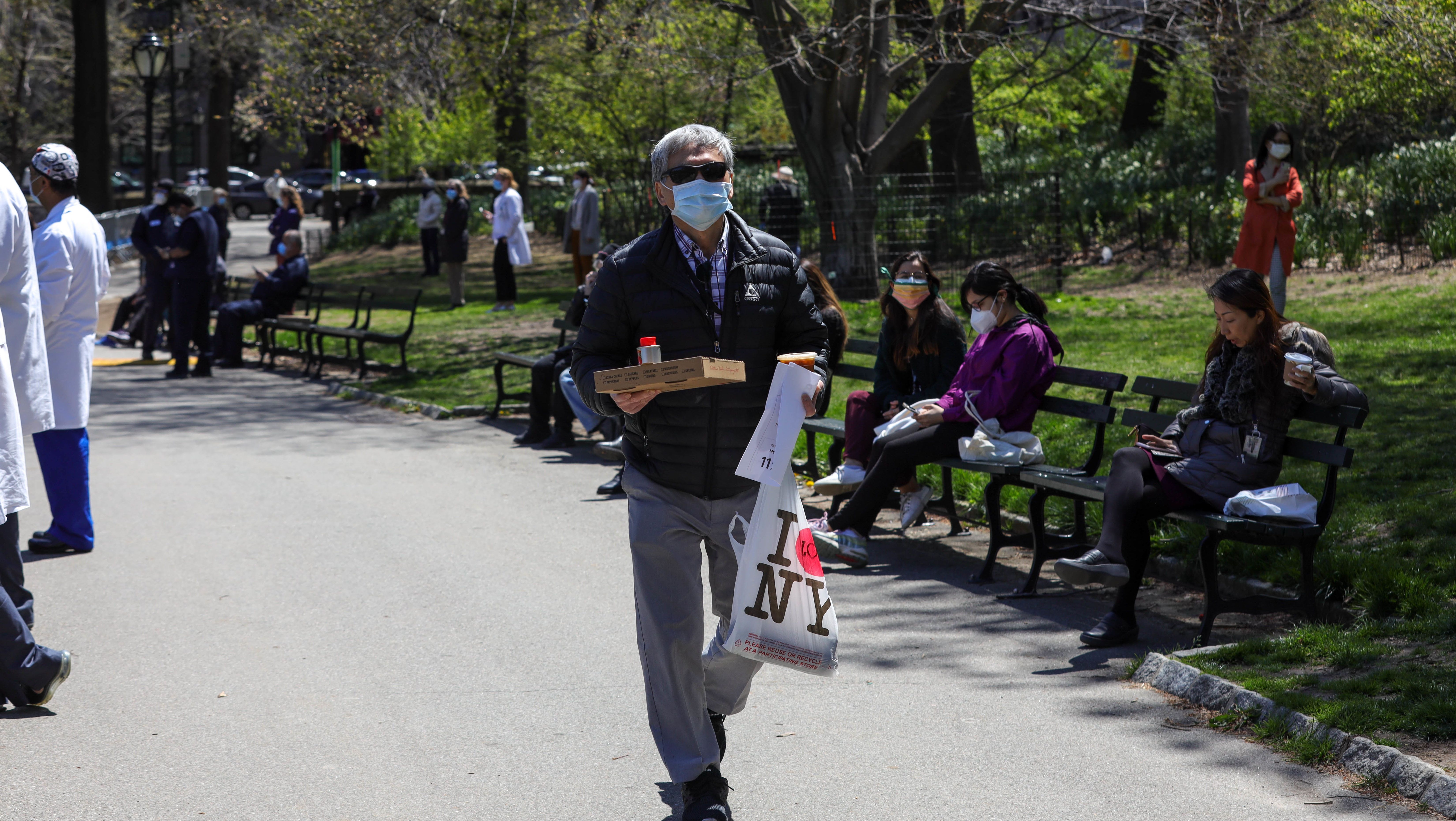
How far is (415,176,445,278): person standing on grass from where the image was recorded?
26.7 meters

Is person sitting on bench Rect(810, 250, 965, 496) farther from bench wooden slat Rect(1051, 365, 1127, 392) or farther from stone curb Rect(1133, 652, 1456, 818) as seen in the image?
stone curb Rect(1133, 652, 1456, 818)

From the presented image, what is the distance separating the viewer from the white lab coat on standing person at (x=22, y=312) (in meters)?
5.60

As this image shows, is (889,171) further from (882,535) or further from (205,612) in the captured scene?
(205,612)

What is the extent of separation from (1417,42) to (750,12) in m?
7.29

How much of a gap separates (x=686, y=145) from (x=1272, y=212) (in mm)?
10684

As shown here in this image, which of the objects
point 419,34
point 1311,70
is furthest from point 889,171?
point 419,34

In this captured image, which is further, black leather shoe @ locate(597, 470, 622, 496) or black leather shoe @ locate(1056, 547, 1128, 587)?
black leather shoe @ locate(597, 470, 622, 496)

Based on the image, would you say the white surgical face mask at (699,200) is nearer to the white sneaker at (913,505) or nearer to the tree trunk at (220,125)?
the white sneaker at (913,505)

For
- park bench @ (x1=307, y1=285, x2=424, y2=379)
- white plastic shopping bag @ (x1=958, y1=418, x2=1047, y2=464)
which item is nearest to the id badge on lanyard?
white plastic shopping bag @ (x1=958, y1=418, x2=1047, y2=464)

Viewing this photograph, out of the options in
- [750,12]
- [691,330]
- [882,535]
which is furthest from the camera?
[750,12]

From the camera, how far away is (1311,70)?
63.0 ft

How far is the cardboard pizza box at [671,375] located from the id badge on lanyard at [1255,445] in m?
3.12

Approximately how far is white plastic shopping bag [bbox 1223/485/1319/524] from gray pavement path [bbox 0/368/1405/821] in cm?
65

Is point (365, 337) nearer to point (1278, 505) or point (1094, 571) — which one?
point (1094, 571)
